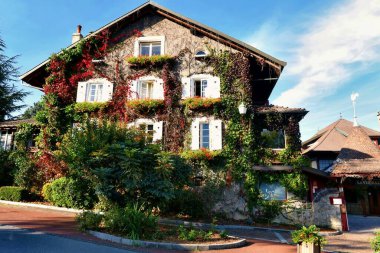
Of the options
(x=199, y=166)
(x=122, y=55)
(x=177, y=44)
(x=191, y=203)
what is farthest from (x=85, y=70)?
(x=191, y=203)

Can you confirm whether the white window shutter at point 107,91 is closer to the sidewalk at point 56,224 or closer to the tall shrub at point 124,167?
the tall shrub at point 124,167

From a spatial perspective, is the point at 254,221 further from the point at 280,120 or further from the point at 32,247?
the point at 32,247

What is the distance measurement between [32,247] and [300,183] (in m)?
11.8

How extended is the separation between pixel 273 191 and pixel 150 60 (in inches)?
390

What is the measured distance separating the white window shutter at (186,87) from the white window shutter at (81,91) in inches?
234

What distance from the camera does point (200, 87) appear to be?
17203mm

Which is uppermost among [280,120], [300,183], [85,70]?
[85,70]

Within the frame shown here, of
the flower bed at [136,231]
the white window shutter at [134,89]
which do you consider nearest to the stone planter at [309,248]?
the flower bed at [136,231]

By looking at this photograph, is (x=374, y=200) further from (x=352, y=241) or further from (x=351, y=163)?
(x=352, y=241)

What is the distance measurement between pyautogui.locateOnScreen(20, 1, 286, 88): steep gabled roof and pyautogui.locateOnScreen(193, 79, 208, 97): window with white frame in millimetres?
2707

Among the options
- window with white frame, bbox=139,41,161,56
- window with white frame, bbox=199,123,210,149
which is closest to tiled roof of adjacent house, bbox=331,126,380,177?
window with white frame, bbox=199,123,210,149

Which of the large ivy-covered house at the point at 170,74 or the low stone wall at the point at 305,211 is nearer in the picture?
the low stone wall at the point at 305,211

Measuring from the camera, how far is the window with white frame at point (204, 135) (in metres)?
16.1

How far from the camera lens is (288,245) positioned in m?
9.84
